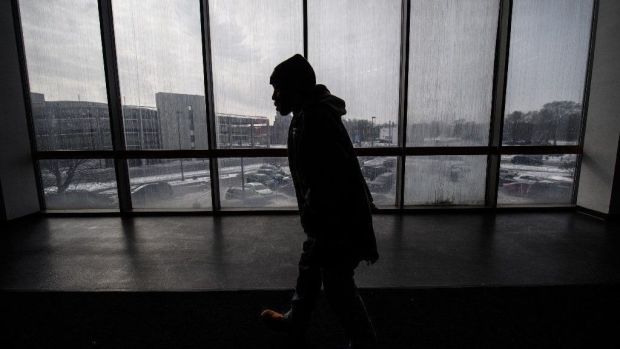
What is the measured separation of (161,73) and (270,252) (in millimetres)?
3134

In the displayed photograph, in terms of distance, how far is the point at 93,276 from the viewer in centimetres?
257

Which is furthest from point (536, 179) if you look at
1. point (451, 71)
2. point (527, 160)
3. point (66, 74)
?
point (66, 74)

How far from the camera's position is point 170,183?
451 centimetres

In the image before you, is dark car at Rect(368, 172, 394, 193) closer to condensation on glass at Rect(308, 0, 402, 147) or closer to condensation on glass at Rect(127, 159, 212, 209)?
condensation on glass at Rect(308, 0, 402, 147)

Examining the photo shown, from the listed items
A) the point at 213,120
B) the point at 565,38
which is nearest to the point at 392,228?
the point at 213,120

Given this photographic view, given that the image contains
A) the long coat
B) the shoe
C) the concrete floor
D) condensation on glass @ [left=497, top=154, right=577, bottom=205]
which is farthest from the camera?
condensation on glass @ [left=497, top=154, right=577, bottom=205]

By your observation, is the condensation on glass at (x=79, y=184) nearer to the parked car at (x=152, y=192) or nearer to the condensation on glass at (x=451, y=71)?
the parked car at (x=152, y=192)

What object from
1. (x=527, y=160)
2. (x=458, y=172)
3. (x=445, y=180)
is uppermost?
(x=527, y=160)

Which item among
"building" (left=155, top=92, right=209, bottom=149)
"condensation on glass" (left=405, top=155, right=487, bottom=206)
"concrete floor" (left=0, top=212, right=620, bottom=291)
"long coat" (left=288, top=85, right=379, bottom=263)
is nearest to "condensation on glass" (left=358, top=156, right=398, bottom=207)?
"condensation on glass" (left=405, top=155, right=487, bottom=206)

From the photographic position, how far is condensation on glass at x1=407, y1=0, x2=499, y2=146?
13.4ft

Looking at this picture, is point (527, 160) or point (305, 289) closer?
point (305, 289)

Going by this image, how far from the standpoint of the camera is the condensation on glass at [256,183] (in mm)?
4449

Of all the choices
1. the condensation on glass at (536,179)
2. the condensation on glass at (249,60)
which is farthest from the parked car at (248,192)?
the condensation on glass at (536,179)

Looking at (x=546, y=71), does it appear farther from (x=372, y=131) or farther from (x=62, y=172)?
(x=62, y=172)
